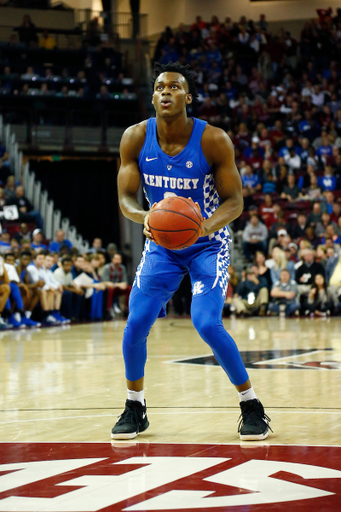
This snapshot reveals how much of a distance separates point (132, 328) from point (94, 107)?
17741 mm

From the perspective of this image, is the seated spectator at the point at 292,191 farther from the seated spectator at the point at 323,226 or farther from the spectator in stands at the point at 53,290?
the spectator in stands at the point at 53,290

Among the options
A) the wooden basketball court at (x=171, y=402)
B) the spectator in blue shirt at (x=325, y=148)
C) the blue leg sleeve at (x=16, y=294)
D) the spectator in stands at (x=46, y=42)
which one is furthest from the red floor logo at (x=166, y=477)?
the spectator in stands at (x=46, y=42)

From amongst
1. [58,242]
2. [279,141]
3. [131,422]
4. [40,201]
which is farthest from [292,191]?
[131,422]

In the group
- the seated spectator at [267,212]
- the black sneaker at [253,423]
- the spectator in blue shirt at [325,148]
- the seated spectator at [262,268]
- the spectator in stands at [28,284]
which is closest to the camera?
the black sneaker at [253,423]

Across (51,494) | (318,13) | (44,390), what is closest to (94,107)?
(318,13)

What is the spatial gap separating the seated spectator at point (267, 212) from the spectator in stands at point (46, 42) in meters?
9.81

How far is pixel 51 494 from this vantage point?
2752mm

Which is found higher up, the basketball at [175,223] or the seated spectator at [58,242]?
the basketball at [175,223]

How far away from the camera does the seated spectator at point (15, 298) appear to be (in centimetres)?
1238

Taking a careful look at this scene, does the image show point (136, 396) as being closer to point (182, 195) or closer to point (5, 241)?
point (182, 195)

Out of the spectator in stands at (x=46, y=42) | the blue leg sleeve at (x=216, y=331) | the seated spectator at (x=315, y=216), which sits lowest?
the blue leg sleeve at (x=216, y=331)

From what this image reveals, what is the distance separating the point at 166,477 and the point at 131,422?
3.17 ft

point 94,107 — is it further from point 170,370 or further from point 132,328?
point 132,328

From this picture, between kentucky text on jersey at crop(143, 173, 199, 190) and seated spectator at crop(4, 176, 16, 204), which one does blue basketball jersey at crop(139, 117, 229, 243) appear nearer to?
kentucky text on jersey at crop(143, 173, 199, 190)
